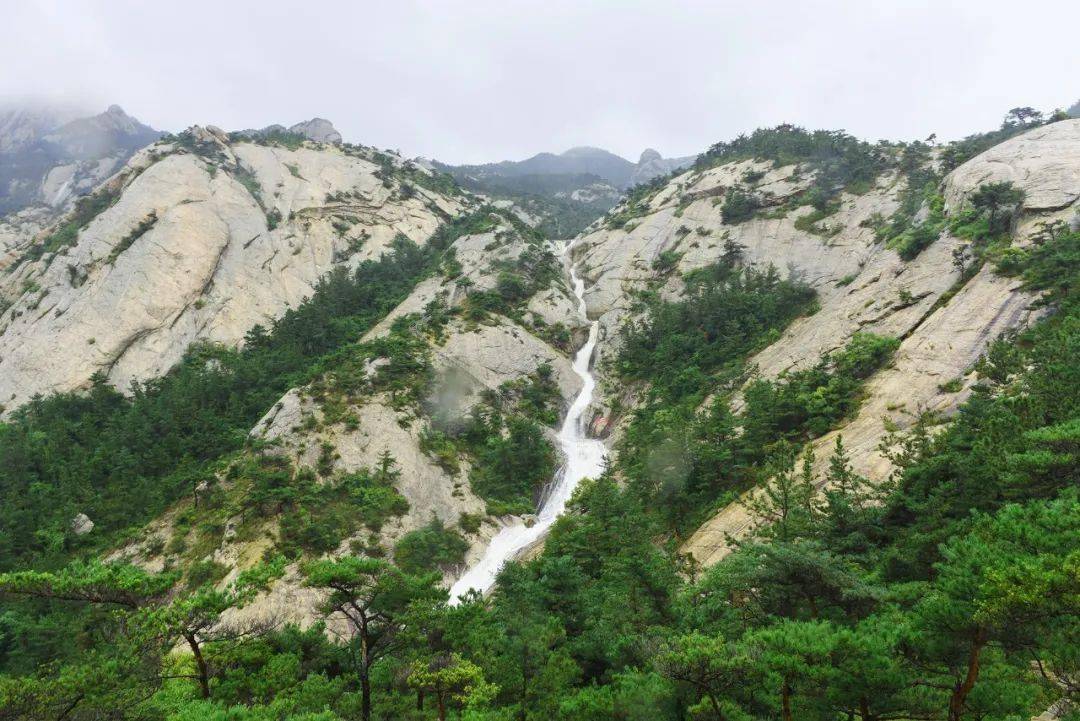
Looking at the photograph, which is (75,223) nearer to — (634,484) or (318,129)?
(634,484)

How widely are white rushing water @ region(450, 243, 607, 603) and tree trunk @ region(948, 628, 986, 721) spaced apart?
690 inches

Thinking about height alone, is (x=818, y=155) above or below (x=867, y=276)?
above

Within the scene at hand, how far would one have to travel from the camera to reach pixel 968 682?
7.27 metres

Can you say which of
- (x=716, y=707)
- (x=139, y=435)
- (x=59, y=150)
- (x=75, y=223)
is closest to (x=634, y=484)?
(x=716, y=707)

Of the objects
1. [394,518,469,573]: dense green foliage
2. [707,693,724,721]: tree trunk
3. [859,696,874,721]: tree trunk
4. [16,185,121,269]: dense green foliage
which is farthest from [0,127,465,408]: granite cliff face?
[859,696,874,721]: tree trunk

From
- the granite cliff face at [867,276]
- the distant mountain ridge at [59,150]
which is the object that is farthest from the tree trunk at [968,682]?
the distant mountain ridge at [59,150]

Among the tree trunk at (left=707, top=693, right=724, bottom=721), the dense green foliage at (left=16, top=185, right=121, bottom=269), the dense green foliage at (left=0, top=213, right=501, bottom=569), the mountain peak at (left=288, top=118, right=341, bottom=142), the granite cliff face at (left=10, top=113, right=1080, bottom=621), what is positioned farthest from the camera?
the mountain peak at (left=288, top=118, right=341, bottom=142)

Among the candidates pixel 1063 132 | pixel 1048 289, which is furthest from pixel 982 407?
pixel 1063 132

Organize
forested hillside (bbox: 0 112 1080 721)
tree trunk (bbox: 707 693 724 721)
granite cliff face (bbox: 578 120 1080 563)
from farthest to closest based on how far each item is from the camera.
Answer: granite cliff face (bbox: 578 120 1080 563), tree trunk (bbox: 707 693 724 721), forested hillside (bbox: 0 112 1080 721)

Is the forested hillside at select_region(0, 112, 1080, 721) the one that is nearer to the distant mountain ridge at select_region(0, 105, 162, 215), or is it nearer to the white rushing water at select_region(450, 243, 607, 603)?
the white rushing water at select_region(450, 243, 607, 603)

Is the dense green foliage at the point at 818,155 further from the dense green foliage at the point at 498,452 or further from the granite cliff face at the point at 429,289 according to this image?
the dense green foliage at the point at 498,452

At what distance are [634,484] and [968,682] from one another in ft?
72.1

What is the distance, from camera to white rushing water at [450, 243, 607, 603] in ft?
102

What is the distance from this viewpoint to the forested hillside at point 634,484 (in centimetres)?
970
